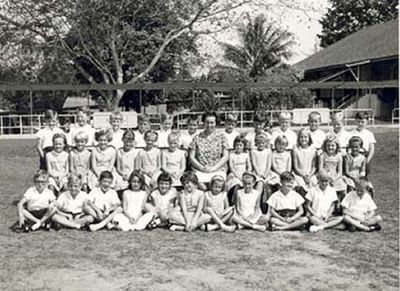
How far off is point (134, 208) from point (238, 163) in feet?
4.98

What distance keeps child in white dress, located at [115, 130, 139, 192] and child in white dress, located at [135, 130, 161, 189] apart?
0.27 ft

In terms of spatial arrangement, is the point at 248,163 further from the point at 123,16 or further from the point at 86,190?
the point at 123,16

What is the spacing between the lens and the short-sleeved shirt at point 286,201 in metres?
7.33

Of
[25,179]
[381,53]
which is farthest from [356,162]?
[381,53]

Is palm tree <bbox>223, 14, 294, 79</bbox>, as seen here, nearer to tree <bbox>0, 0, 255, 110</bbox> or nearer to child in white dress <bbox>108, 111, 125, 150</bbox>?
tree <bbox>0, 0, 255, 110</bbox>

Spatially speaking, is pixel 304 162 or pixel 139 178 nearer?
pixel 139 178

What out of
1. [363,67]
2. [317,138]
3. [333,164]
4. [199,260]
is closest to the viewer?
[199,260]

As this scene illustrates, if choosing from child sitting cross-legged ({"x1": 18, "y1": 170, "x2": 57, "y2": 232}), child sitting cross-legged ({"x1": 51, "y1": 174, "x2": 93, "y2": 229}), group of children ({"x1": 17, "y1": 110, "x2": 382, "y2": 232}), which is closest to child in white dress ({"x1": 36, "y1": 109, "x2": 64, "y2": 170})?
group of children ({"x1": 17, "y1": 110, "x2": 382, "y2": 232})

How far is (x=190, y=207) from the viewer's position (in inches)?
292

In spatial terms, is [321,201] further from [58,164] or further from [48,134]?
[48,134]

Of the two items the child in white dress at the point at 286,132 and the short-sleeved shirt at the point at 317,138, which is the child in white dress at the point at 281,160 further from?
the short-sleeved shirt at the point at 317,138

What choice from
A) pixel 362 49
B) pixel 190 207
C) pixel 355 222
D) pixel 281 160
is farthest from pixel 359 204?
pixel 362 49

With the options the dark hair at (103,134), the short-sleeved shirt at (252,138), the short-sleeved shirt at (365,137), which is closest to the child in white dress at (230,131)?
the short-sleeved shirt at (252,138)

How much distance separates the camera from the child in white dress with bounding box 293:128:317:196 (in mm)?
7828
